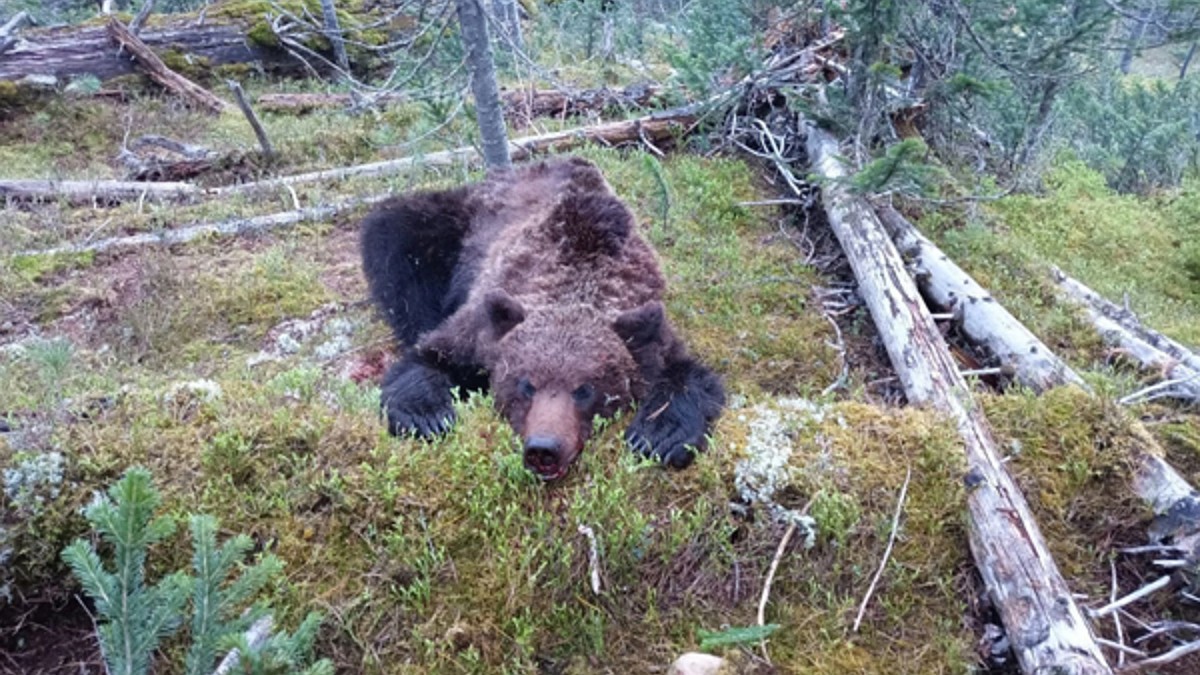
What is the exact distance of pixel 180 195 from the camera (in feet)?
27.2

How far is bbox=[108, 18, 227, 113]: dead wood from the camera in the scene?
40.3ft

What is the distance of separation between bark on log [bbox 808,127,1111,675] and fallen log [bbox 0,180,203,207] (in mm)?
7217

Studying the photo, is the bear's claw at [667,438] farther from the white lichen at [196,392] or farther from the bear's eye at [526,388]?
the white lichen at [196,392]

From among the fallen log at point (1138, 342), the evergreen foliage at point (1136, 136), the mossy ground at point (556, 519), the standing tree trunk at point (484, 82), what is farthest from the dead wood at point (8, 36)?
the evergreen foliage at point (1136, 136)

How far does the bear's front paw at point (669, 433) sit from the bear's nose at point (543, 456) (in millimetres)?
374

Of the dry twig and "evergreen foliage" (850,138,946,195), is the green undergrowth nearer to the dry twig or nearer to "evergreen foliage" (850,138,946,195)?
the dry twig

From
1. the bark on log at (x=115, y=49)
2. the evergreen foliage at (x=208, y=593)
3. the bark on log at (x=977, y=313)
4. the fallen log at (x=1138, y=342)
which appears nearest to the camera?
the evergreen foliage at (x=208, y=593)

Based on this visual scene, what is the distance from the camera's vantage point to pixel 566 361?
3.69m

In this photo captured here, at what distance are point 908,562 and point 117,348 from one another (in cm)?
530

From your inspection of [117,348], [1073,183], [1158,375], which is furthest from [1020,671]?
[1073,183]

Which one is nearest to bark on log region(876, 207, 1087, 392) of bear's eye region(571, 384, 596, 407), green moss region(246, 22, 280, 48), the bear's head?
the bear's head

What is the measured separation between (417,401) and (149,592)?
1980mm

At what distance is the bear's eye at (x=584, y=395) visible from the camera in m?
3.61

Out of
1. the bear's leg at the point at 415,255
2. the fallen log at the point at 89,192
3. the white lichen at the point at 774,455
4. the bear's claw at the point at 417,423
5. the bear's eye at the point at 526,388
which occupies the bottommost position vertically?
the fallen log at the point at 89,192
